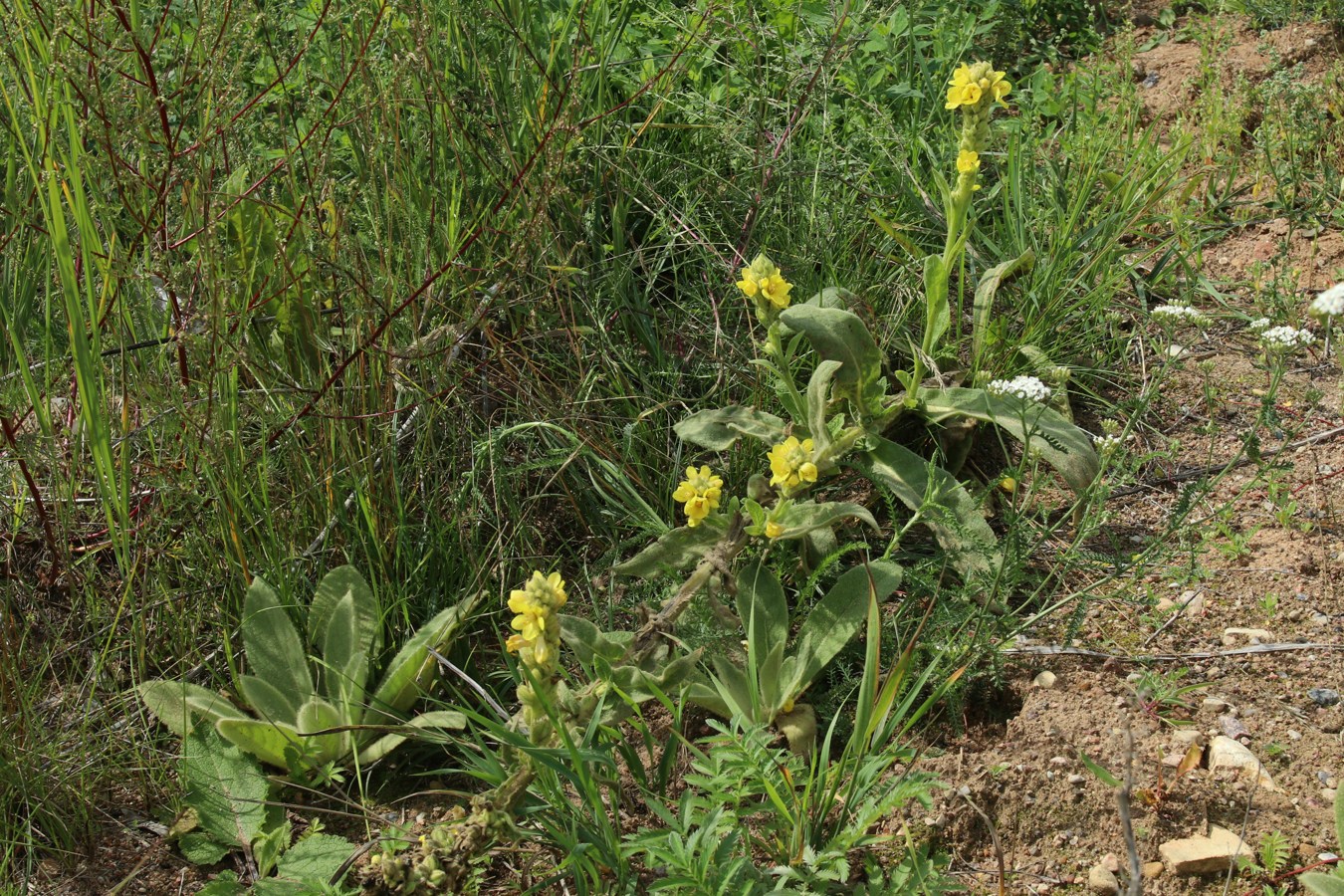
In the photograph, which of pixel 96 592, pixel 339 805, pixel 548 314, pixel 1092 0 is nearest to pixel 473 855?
pixel 339 805

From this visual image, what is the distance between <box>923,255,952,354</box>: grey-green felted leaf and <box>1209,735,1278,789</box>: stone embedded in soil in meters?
0.90

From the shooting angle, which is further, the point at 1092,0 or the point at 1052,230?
the point at 1092,0

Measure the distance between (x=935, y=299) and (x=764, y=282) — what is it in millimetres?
433

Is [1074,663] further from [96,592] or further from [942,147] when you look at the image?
[96,592]

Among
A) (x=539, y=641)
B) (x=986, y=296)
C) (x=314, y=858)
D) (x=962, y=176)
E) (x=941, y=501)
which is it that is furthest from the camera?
(x=986, y=296)

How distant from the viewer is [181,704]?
6.16ft

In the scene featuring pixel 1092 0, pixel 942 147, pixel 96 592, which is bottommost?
pixel 96 592

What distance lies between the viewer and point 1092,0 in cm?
393

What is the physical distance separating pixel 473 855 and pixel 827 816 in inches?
20.0

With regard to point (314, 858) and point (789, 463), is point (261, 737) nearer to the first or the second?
point (314, 858)

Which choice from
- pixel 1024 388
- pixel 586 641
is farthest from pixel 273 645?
pixel 1024 388

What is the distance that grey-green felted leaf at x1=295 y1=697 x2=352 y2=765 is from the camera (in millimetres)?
1844

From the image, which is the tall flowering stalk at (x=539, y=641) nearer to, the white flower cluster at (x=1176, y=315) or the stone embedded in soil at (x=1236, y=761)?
the stone embedded in soil at (x=1236, y=761)

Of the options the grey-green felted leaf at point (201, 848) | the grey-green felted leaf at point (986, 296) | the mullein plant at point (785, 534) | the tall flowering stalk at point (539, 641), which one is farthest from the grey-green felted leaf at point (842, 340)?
the grey-green felted leaf at point (201, 848)
